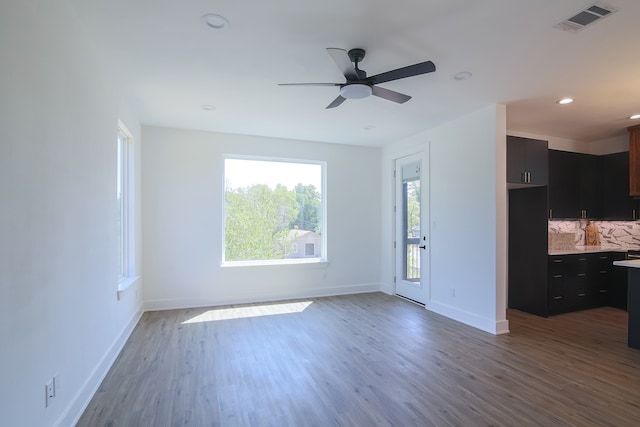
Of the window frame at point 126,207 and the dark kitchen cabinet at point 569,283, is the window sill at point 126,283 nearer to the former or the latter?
the window frame at point 126,207

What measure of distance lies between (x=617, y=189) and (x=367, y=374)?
5.25 m

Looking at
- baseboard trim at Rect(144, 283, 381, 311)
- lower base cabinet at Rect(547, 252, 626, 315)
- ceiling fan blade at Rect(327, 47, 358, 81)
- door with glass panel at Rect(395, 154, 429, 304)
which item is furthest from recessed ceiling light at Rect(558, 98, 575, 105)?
baseboard trim at Rect(144, 283, 381, 311)

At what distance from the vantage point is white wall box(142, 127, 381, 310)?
4.76 metres

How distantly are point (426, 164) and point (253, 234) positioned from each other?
299 centimetres

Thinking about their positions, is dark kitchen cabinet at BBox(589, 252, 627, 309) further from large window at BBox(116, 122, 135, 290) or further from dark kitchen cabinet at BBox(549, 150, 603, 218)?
large window at BBox(116, 122, 135, 290)

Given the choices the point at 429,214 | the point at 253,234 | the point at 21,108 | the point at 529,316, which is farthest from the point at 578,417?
the point at 253,234

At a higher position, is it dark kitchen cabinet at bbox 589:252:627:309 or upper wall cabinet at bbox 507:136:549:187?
upper wall cabinet at bbox 507:136:549:187

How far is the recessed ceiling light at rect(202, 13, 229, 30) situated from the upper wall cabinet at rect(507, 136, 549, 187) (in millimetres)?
3676

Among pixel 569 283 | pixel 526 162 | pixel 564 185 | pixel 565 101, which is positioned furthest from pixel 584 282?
pixel 565 101

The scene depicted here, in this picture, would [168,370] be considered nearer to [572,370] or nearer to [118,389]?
[118,389]

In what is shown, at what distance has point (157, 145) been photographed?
4781 mm

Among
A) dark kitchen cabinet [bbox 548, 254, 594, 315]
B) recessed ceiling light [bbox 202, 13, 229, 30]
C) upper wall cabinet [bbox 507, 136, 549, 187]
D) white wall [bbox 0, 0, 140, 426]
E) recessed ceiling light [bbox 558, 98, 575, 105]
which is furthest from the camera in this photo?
dark kitchen cabinet [bbox 548, 254, 594, 315]

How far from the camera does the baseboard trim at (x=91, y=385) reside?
2.07 metres

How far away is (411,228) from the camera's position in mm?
5480
